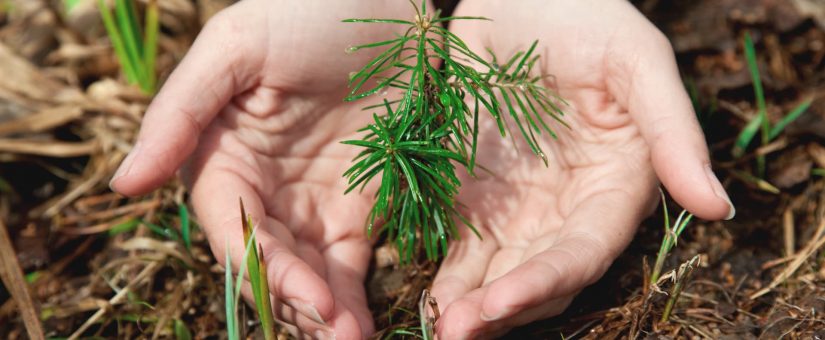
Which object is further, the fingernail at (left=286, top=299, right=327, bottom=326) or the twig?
the twig

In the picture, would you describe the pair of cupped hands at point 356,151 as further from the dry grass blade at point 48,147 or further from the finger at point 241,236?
the dry grass blade at point 48,147

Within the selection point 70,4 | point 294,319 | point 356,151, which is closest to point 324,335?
point 294,319

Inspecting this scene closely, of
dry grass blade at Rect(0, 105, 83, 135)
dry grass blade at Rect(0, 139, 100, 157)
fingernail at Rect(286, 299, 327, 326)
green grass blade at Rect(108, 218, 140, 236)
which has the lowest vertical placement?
green grass blade at Rect(108, 218, 140, 236)

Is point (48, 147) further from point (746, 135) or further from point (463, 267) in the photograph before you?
point (746, 135)

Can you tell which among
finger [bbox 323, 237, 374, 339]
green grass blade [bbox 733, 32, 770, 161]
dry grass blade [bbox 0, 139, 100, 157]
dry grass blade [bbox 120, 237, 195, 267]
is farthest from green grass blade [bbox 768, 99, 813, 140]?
dry grass blade [bbox 0, 139, 100, 157]

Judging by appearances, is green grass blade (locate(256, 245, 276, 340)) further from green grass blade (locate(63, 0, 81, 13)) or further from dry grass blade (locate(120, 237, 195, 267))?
green grass blade (locate(63, 0, 81, 13))
